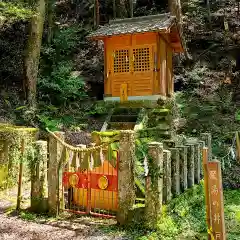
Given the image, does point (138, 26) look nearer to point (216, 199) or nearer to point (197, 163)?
point (197, 163)

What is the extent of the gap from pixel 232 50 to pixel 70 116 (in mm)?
10920

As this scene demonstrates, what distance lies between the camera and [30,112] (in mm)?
14297

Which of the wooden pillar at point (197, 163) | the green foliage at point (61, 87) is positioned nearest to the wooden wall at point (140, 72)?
the green foliage at point (61, 87)

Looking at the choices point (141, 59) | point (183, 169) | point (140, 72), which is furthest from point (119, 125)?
point (183, 169)

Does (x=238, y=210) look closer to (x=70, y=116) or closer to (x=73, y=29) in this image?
A: (x=70, y=116)

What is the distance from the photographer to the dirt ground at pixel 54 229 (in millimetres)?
5555

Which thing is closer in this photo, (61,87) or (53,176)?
(53,176)

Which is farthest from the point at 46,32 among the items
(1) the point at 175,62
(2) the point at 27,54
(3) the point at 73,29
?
(1) the point at 175,62

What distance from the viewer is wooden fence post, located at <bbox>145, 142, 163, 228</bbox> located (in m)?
5.58

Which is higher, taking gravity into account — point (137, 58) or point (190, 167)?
point (137, 58)

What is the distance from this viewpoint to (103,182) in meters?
6.20

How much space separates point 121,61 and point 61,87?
14.5ft

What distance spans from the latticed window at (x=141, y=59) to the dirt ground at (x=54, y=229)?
8.29 m

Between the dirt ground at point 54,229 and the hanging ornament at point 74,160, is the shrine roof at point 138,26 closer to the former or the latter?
the hanging ornament at point 74,160
